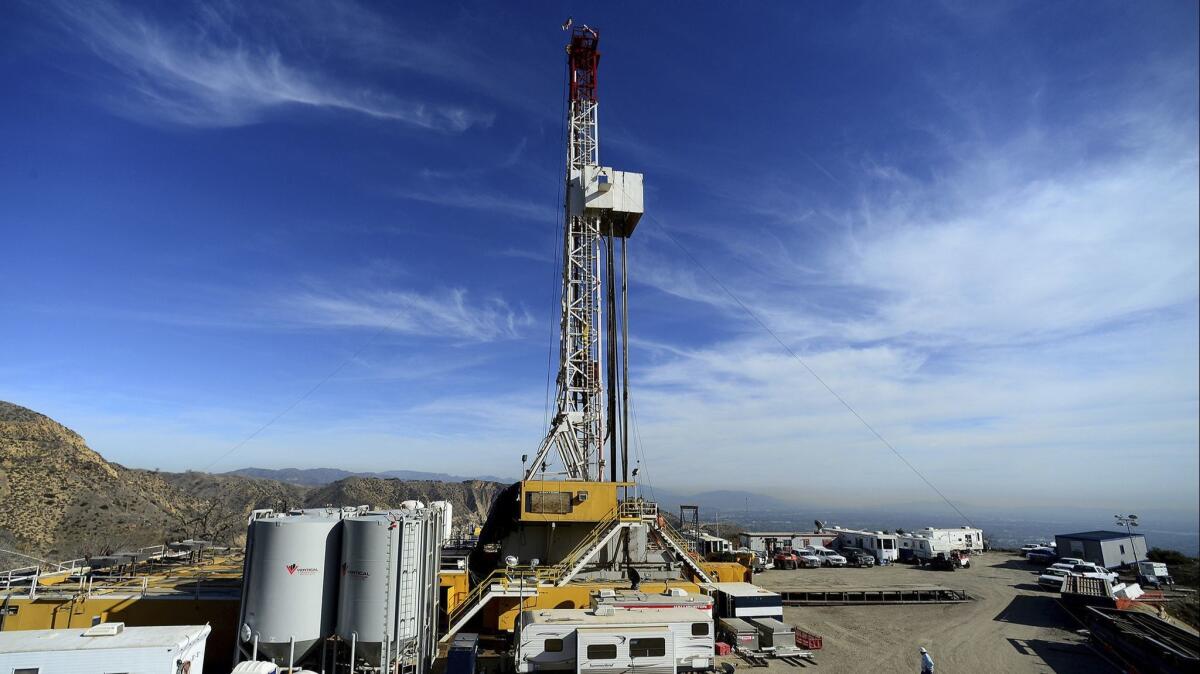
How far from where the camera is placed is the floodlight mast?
23156mm

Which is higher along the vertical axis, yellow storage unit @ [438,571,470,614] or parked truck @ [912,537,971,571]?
yellow storage unit @ [438,571,470,614]

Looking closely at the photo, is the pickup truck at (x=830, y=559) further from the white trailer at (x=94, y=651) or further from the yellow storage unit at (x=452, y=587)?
the white trailer at (x=94, y=651)

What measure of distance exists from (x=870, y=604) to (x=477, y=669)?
1705cm

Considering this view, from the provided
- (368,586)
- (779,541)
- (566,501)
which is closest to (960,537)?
(779,541)

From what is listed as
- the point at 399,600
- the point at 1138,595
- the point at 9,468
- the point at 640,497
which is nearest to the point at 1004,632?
the point at 1138,595

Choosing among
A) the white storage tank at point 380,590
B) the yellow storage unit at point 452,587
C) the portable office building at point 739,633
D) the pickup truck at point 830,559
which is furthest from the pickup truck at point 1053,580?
the white storage tank at point 380,590

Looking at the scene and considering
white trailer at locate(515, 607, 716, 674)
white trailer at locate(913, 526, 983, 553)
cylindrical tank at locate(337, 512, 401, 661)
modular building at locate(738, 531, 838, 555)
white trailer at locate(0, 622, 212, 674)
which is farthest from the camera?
white trailer at locate(913, 526, 983, 553)

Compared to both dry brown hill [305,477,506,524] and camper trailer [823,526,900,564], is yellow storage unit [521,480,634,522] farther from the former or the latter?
dry brown hill [305,477,506,524]

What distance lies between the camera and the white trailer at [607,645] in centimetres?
1319

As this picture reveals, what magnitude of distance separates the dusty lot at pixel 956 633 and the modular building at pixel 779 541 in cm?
1020

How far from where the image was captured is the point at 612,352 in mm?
23281

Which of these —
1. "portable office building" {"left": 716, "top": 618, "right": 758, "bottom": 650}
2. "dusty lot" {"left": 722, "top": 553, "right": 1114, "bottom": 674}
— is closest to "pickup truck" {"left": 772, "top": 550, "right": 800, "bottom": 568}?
"dusty lot" {"left": 722, "top": 553, "right": 1114, "bottom": 674}

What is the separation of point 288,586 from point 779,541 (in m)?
35.6

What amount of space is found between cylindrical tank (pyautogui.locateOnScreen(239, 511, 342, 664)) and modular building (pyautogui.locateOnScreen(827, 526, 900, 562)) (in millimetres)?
36485
